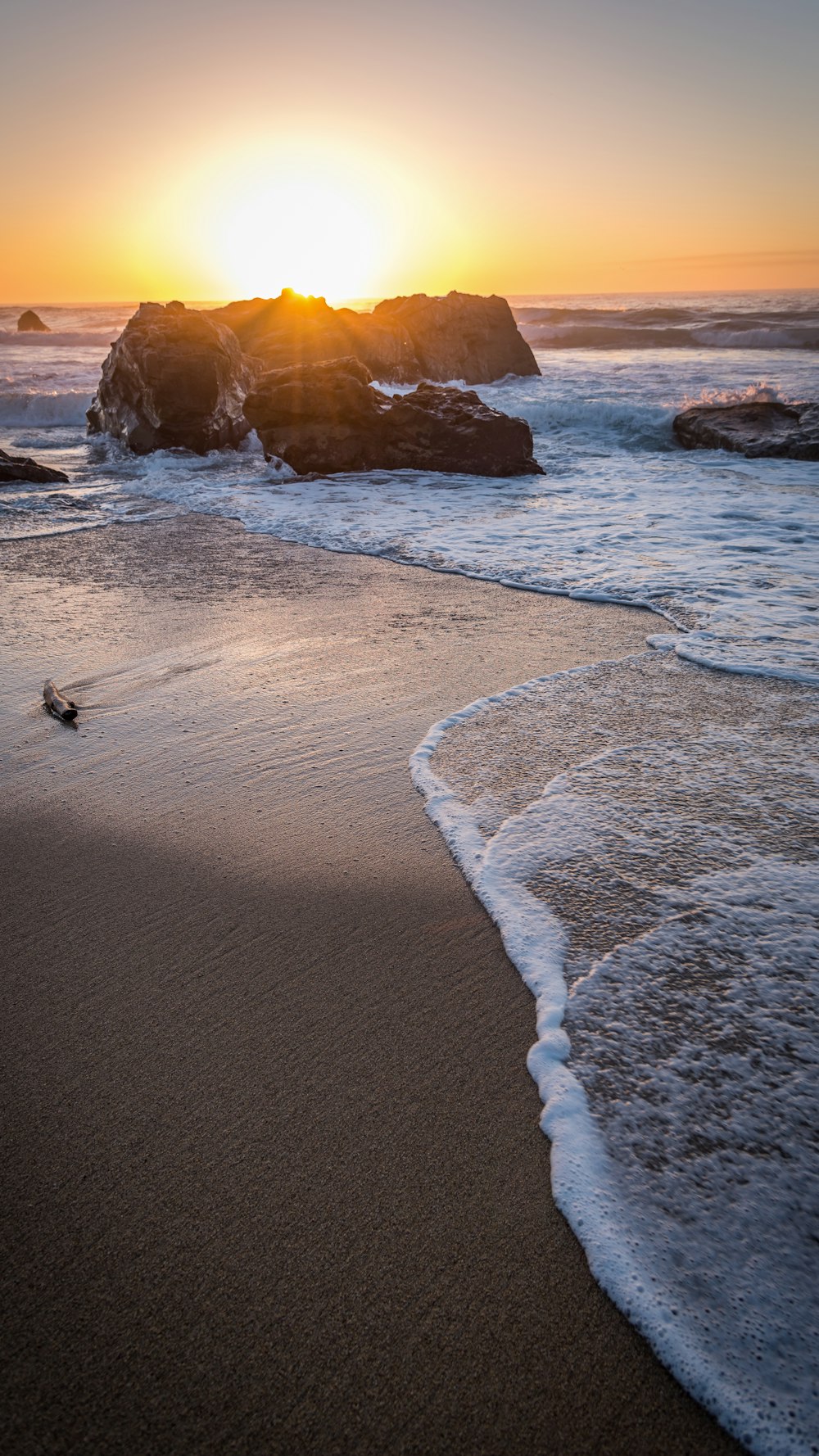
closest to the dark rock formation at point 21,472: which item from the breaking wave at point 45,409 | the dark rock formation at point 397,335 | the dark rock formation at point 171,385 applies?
the dark rock formation at point 171,385

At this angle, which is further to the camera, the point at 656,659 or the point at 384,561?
the point at 384,561

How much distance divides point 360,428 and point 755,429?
5.34m

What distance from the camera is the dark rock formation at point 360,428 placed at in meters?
10.1

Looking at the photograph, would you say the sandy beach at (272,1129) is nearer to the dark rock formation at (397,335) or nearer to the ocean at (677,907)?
the ocean at (677,907)

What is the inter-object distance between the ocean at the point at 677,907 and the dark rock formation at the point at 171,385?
6.18 m

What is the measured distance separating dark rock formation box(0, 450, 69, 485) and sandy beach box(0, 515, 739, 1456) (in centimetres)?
743

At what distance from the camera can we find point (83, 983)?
188 centimetres

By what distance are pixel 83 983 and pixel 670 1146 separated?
4.32 ft

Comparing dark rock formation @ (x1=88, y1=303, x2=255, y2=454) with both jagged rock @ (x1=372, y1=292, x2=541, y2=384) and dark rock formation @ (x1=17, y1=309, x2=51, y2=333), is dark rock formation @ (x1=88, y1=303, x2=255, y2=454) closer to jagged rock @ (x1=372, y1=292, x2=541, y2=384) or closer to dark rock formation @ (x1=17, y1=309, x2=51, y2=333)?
jagged rock @ (x1=372, y1=292, x2=541, y2=384)

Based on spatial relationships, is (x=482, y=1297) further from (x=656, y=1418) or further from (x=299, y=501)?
(x=299, y=501)

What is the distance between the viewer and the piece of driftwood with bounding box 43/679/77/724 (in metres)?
3.17

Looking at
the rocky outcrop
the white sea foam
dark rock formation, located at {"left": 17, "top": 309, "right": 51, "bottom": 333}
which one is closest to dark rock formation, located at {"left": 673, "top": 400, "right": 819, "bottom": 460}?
the white sea foam

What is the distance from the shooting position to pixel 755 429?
35.7ft

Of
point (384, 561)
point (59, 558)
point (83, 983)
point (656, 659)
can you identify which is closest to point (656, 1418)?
point (83, 983)
